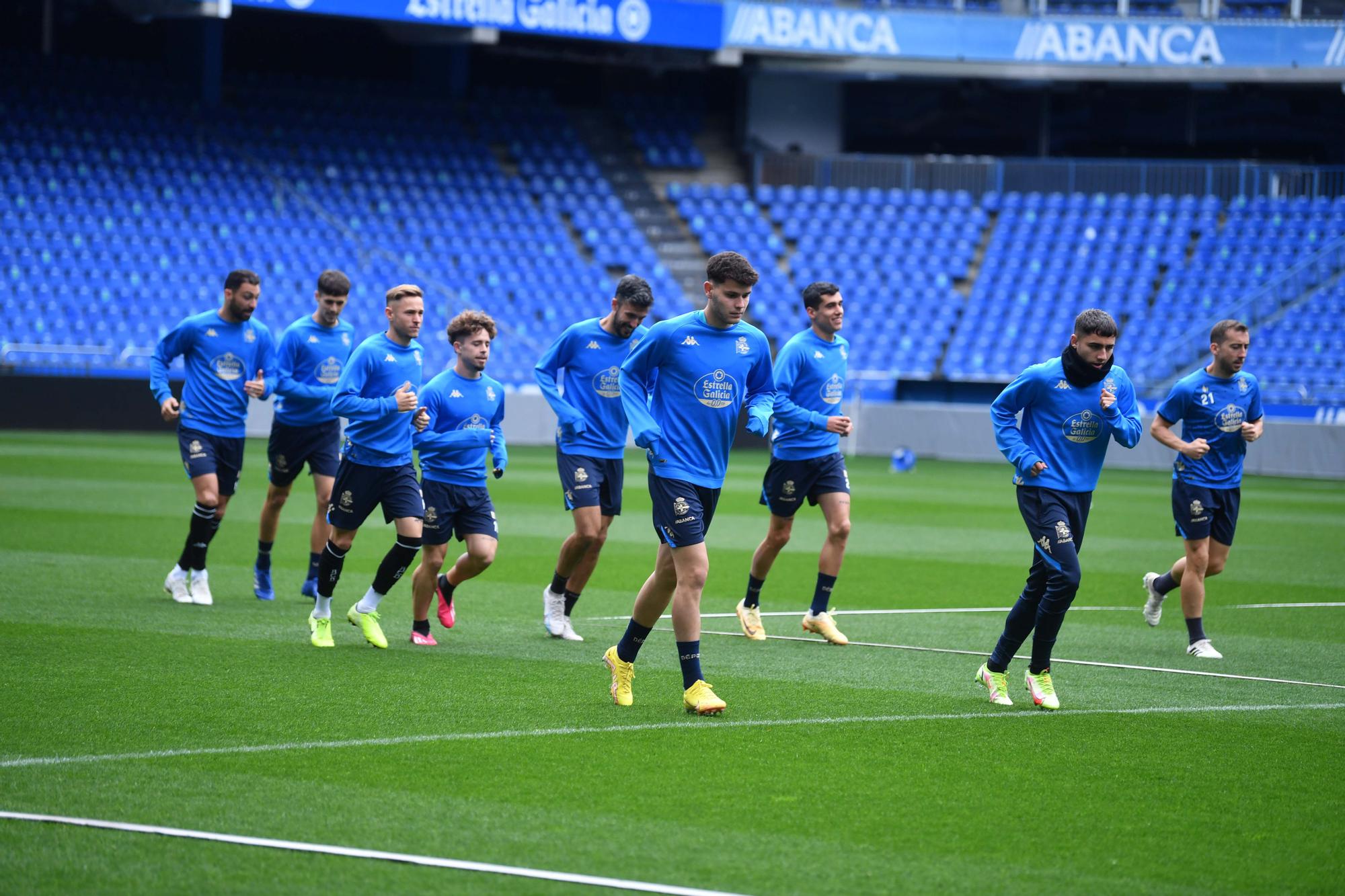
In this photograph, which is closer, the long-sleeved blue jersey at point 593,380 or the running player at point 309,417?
the long-sleeved blue jersey at point 593,380

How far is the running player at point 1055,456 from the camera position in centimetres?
796

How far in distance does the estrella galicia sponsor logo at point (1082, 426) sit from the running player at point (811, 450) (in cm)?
277

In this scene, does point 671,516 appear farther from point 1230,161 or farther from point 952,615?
point 1230,161

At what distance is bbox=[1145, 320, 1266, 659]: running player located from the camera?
1017cm

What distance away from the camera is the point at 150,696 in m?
7.65

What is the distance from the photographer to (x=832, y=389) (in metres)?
11.0

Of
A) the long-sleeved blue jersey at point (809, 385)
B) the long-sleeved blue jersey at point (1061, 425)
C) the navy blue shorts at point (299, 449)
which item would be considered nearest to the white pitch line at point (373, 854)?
the long-sleeved blue jersey at point (1061, 425)

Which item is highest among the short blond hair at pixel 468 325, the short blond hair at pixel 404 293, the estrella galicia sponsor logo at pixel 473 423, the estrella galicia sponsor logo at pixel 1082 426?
the short blond hair at pixel 404 293

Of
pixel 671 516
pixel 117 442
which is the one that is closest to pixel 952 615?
pixel 671 516

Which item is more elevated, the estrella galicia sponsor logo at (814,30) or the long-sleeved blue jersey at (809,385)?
the estrella galicia sponsor logo at (814,30)

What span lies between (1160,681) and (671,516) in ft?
10.2

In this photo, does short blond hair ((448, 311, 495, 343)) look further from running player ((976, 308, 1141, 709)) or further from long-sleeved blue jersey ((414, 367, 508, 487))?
running player ((976, 308, 1141, 709))

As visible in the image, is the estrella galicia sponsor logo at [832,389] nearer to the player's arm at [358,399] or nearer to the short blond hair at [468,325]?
the short blond hair at [468,325]

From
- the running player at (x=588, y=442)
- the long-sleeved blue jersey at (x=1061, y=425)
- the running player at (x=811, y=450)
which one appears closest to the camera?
the long-sleeved blue jersey at (x=1061, y=425)
